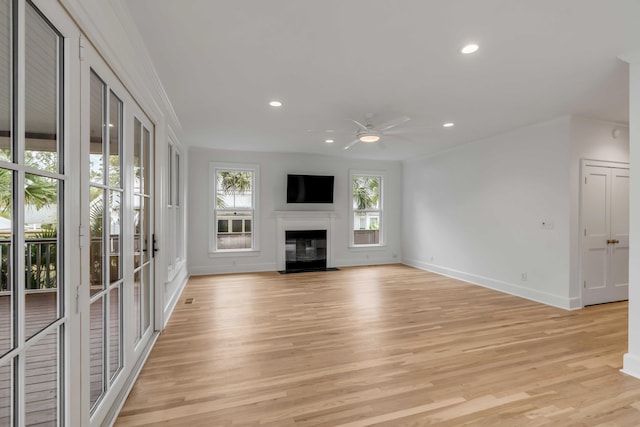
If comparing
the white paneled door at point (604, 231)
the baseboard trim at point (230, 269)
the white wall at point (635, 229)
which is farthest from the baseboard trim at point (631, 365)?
the baseboard trim at point (230, 269)

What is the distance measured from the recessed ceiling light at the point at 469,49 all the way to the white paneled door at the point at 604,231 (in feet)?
10.2

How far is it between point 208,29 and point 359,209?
234 inches

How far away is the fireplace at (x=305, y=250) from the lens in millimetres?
7203

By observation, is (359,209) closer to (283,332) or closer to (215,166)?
(215,166)

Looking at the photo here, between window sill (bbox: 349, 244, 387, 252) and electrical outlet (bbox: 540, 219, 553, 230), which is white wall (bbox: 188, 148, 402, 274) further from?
electrical outlet (bbox: 540, 219, 553, 230)

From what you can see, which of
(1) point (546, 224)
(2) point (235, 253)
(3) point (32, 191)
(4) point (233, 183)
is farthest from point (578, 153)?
(2) point (235, 253)

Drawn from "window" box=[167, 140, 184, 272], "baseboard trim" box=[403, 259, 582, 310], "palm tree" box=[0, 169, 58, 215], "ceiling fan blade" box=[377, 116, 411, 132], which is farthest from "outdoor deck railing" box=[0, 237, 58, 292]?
"baseboard trim" box=[403, 259, 582, 310]

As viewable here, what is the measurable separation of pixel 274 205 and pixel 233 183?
1.01 m

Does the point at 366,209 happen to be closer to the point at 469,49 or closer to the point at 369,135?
the point at 369,135

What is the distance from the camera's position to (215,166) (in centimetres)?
673

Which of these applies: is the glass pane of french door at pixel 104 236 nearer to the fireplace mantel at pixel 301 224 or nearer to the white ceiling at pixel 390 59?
the white ceiling at pixel 390 59

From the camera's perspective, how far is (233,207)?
6918 millimetres

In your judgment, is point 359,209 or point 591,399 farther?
point 359,209

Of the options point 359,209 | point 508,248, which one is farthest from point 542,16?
point 359,209
